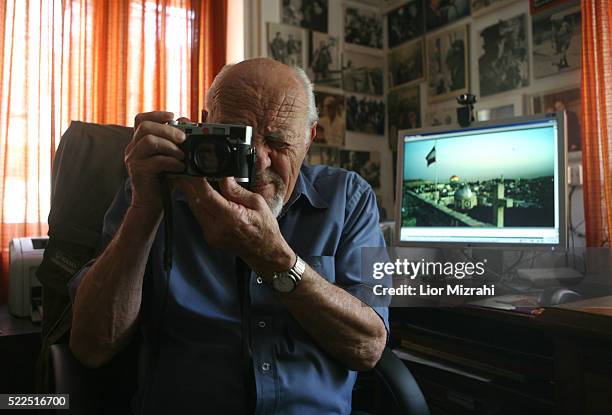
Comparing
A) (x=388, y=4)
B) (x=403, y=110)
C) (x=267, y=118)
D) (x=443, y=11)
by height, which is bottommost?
(x=267, y=118)

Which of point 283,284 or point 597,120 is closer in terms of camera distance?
point 283,284

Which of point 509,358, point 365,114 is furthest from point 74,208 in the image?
point 365,114

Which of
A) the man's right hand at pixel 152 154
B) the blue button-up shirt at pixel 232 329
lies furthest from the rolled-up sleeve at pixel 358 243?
the man's right hand at pixel 152 154

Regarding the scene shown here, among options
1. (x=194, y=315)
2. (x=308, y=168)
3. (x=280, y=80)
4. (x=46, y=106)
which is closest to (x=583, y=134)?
(x=308, y=168)

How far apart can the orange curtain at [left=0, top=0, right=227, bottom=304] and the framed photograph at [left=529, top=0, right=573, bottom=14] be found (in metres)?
1.39

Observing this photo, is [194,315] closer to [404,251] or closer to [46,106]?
[404,251]

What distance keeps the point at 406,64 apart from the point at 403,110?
23 centimetres

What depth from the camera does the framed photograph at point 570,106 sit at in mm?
1668

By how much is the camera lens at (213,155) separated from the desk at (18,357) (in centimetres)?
87

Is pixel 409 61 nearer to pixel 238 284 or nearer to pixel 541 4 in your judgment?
pixel 541 4

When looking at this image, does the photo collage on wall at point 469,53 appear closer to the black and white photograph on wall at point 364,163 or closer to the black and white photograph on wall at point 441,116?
the black and white photograph on wall at point 441,116

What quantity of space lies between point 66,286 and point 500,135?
3.81 ft

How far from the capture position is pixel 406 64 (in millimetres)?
2451

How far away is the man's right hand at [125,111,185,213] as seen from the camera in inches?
28.5
